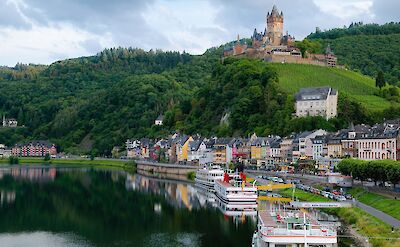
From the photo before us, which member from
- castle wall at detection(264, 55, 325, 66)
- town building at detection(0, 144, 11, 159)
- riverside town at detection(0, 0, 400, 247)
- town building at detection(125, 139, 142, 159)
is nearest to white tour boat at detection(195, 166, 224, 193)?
riverside town at detection(0, 0, 400, 247)

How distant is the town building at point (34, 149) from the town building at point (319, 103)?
91.7 metres

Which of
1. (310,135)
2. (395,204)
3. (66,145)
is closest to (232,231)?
(395,204)

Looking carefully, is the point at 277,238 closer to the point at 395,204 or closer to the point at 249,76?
the point at 395,204

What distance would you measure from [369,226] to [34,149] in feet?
494

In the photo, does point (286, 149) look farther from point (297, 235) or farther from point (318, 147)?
point (297, 235)

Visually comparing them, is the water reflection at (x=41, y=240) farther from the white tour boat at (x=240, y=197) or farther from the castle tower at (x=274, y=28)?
the castle tower at (x=274, y=28)

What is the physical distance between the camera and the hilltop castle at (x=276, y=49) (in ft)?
474

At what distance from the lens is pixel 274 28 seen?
6004 inches

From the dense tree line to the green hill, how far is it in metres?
52.4

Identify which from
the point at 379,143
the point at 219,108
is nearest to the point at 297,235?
the point at 379,143

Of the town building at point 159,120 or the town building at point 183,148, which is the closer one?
the town building at point 183,148

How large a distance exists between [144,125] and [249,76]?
48.9 metres

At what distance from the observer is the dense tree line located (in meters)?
53.4

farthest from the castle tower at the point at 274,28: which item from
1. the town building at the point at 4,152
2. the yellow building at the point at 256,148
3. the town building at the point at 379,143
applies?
the town building at the point at 4,152
